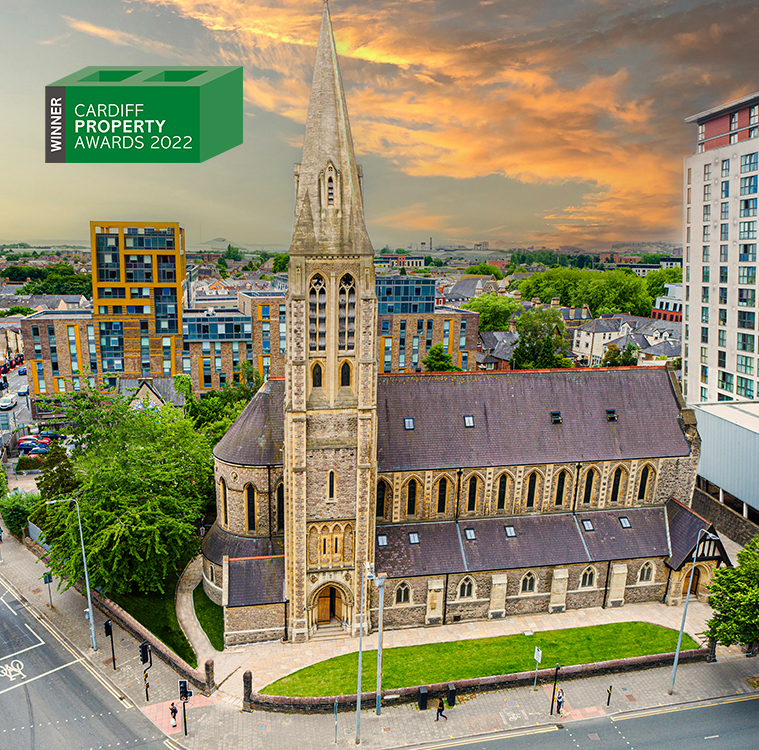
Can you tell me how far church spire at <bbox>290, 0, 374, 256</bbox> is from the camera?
32906 millimetres

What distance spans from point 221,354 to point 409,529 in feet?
185

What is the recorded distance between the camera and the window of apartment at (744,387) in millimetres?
68500

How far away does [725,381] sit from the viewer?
73188mm

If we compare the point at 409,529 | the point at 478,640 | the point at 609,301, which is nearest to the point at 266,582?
the point at 409,529

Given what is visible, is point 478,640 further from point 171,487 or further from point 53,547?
point 53,547

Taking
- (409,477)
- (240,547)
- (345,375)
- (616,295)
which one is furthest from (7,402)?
(616,295)

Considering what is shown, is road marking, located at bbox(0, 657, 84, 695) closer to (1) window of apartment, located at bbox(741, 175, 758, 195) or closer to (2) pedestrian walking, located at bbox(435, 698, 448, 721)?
(2) pedestrian walking, located at bbox(435, 698, 448, 721)

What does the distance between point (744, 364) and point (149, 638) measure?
70.3 meters

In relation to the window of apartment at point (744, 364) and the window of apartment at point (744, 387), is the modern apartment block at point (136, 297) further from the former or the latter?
the window of apartment at point (744, 387)

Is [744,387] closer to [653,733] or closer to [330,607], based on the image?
[653,733]

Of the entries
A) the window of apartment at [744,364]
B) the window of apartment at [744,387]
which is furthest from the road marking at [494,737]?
the window of apartment at [744,364]

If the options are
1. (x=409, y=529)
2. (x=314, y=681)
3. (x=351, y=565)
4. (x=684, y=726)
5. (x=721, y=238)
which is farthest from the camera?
(x=721, y=238)

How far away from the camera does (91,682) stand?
1380 inches

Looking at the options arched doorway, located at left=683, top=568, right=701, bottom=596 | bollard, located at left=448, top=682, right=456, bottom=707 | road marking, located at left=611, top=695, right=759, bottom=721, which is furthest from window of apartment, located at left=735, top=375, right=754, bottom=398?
bollard, located at left=448, top=682, right=456, bottom=707
